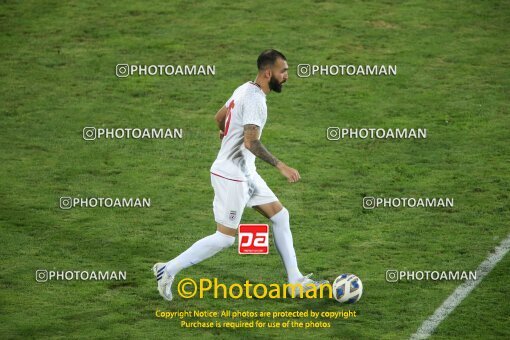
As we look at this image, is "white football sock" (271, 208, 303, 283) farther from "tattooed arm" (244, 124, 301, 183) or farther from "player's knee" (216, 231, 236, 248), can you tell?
"tattooed arm" (244, 124, 301, 183)

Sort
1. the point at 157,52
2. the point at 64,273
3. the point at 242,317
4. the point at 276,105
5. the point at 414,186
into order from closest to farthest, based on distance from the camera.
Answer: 1. the point at 242,317
2. the point at 64,273
3. the point at 414,186
4. the point at 276,105
5. the point at 157,52

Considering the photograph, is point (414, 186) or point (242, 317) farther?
point (414, 186)

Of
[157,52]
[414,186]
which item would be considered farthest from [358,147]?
[157,52]

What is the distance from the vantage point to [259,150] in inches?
368

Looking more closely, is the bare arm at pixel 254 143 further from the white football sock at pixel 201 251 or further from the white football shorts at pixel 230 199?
the white football sock at pixel 201 251

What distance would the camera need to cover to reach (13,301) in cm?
981

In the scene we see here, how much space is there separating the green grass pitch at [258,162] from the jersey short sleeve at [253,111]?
1730 millimetres

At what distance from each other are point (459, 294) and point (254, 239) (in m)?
2.34

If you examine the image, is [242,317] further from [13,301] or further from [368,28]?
[368,28]

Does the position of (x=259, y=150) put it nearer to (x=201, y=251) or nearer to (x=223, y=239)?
(x=223, y=239)

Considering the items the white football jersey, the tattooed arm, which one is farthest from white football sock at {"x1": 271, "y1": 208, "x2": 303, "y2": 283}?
the tattooed arm

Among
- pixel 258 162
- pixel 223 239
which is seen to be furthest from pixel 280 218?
pixel 258 162

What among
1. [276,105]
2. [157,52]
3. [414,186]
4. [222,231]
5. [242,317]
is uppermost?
[157,52]

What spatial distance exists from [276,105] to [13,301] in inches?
236
